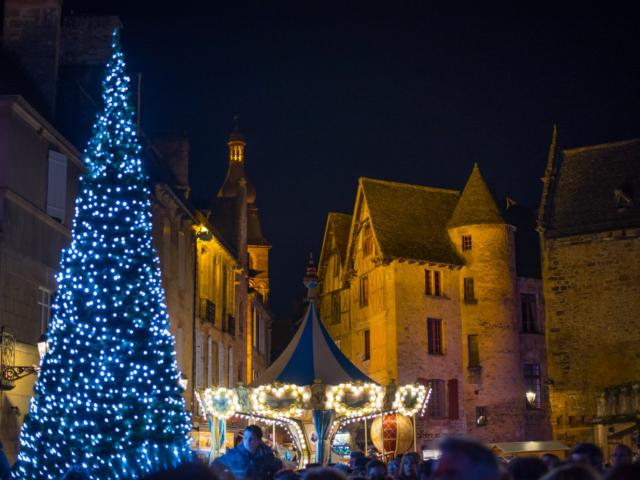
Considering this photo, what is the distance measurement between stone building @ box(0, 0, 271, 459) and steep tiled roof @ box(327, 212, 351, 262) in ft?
40.8

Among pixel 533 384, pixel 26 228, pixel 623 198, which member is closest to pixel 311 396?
pixel 26 228

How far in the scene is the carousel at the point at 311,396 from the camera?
19156 mm

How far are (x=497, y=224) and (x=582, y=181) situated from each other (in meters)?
5.29

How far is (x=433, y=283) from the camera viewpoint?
41906 mm

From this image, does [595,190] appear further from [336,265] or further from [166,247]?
[166,247]

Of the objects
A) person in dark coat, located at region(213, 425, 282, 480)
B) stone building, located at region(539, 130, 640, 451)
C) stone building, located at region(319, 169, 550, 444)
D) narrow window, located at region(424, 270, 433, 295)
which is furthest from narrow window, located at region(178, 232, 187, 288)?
person in dark coat, located at region(213, 425, 282, 480)

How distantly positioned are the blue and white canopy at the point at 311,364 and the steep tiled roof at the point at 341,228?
1049 inches

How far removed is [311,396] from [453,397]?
23216 millimetres

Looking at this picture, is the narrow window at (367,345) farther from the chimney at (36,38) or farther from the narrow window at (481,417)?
the chimney at (36,38)

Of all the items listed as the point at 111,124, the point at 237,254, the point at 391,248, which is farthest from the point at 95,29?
the point at 391,248

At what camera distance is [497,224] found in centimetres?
4181

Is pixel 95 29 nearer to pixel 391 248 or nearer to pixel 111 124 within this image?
pixel 111 124

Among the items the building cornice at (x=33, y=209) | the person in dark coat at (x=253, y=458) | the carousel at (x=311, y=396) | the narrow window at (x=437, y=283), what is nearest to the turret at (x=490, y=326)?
the narrow window at (x=437, y=283)

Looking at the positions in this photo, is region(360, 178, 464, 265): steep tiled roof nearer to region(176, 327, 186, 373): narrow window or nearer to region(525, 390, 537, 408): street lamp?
region(525, 390, 537, 408): street lamp
